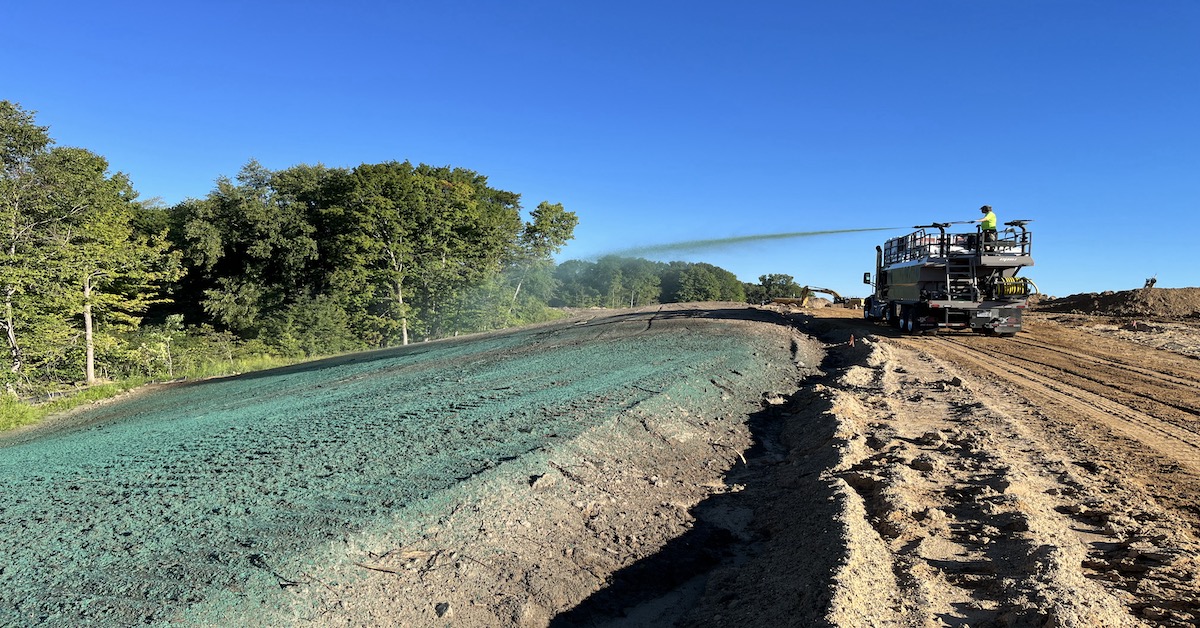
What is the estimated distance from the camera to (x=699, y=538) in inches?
175

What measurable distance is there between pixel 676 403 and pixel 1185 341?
560 inches

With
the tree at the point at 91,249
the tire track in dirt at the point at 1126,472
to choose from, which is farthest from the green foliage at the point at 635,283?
the tire track in dirt at the point at 1126,472

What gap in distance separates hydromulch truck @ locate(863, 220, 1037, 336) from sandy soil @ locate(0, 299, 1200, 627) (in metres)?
9.11

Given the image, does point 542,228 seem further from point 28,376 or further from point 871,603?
point 871,603

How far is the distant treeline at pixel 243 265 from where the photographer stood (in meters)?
16.6

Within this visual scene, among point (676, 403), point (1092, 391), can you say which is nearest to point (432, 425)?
point (676, 403)

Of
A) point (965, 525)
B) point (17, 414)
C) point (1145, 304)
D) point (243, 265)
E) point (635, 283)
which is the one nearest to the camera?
point (965, 525)

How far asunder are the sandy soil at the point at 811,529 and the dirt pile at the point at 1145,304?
59.0ft

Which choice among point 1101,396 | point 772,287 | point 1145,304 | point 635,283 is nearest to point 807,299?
point 1145,304

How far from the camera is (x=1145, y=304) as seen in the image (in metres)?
21.7

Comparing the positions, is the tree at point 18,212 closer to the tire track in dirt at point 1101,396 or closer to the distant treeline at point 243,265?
the distant treeline at point 243,265

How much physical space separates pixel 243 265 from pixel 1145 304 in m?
39.0

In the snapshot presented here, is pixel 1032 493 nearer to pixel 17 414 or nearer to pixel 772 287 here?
pixel 17 414

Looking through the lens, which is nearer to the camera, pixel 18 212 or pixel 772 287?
pixel 18 212
